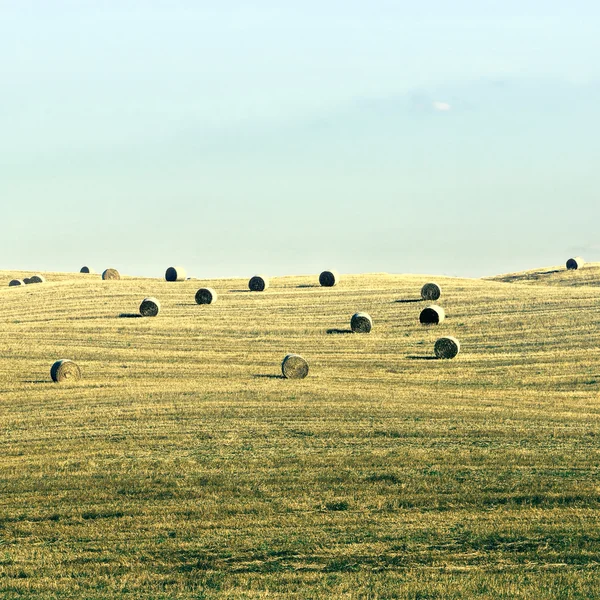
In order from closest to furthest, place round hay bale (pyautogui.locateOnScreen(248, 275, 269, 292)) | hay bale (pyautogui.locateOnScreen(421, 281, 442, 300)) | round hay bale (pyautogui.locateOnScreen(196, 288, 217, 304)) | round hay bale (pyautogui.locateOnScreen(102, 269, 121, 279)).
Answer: hay bale (pyautogui.locateOnScreen(421, 281, 442, 300))
round hay bale (pyautogui.locateOnScreen(196, 288, 217, 304))
round hay bale (pyautogui.locateOnScreen(248, 275, 269, 292))
round hay bale (pyautogui.locateOnScreen(102, 269, 121, 279))

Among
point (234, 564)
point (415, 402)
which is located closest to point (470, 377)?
point (415, 402)

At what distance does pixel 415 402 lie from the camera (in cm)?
3516

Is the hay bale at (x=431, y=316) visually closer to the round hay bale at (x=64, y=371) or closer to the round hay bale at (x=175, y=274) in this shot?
the round hay bale at (x=64, y=371)

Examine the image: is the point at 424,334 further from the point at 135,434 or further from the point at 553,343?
the point at 135,434

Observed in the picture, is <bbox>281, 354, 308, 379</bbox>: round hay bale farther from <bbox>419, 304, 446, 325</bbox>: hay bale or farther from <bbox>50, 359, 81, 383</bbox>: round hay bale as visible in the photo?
<bbox>419, 304, 446, 325</bbox>: hay bale

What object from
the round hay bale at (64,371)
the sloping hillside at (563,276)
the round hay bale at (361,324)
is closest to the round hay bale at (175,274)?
the round hay bale at (361,324)

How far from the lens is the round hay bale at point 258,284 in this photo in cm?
6912

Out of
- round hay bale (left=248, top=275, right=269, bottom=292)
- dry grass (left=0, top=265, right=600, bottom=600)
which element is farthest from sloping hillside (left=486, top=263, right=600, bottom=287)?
round hay bale (left=248, top=275, right=269, bottom=292)

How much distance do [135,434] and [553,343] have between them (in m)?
26.8

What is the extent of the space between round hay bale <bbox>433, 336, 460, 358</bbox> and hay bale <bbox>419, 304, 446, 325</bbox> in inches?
330

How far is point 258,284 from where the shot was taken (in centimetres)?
6931

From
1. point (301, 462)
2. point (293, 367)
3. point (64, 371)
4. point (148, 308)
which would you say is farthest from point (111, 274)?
point (301, 462)

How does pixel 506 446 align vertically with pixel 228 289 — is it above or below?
below

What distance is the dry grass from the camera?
55.9 feet
